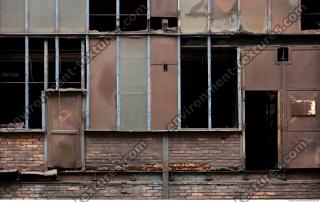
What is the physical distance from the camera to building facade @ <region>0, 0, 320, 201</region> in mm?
10141

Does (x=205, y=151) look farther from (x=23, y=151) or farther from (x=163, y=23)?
(x=23, y=151)

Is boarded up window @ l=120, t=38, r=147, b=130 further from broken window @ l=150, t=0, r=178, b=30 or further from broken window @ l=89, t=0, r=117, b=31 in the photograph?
broken window @ l=89, t=0, r=117, b=31

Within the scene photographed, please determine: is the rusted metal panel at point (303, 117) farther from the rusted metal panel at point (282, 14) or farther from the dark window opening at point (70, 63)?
the dark window opening at point (70, 63)

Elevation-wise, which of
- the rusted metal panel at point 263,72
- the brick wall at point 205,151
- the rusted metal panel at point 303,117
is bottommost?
the brick wall at point 205,151

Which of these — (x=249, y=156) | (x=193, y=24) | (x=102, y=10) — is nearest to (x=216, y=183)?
(x=249, y=156)

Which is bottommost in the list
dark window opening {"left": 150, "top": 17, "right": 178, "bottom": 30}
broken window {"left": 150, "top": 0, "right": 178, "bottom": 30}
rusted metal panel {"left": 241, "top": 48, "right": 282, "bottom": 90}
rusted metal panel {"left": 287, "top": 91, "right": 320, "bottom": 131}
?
rusted metal panel {"left": 287, "top": 91, "right": 320, "bottom": 131}

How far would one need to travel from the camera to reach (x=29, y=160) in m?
10.2

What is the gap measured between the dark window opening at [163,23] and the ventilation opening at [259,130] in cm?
254

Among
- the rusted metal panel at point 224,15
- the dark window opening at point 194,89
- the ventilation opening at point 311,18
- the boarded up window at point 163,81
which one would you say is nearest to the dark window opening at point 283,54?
the ventilation opening at point 311,18

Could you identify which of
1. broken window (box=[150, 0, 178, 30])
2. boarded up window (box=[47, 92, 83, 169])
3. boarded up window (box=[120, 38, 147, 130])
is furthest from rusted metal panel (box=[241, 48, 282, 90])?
boarded up window (box=[47, 92, 83, 169])

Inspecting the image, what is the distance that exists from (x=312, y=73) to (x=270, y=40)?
1177 millimetres

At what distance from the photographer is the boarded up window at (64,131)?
10.1 metres

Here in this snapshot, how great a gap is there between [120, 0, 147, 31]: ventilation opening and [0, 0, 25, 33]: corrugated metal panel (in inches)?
87.3

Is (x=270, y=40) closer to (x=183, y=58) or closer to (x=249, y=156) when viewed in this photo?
(x=183, y=58)
